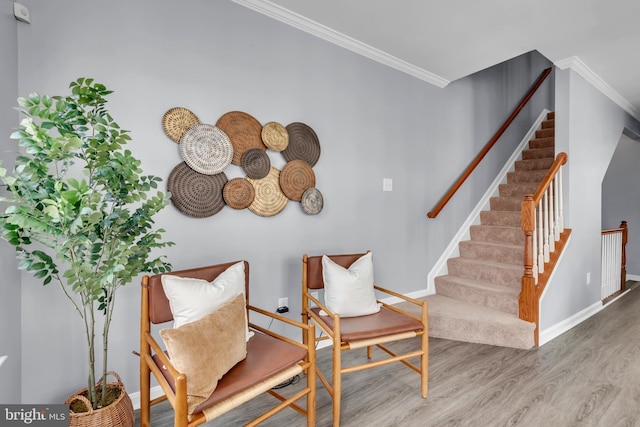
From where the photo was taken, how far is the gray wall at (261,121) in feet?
5.49

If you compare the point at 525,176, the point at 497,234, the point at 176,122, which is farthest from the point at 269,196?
the point at 525,176

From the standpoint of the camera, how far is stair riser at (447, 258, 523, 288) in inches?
124

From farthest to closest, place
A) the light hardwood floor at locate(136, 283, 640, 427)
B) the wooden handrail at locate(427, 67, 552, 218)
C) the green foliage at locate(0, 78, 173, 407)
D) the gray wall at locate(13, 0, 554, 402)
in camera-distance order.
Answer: the wooden handrail at locate(427, 67, 552, 218)
the light hardwood floor at locate(136, 283, 640, 427)
the gray wall at locate(13, 0, 554, 402)
the green foliage at locate(0, 78, 173, 407)

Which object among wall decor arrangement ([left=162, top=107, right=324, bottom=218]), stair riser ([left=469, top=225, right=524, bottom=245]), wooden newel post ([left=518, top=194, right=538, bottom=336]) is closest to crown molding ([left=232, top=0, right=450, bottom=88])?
wall decor arrangement ([left=162, top=107, right=324, bottom=218])

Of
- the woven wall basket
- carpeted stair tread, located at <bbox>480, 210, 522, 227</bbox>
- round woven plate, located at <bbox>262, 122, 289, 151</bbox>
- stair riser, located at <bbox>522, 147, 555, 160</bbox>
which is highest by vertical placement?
stair riser, located at <bbox>522, 147, 555, 160</bbox>

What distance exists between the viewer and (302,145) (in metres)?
2.49

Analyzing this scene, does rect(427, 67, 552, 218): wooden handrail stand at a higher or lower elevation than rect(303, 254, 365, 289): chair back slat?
higher

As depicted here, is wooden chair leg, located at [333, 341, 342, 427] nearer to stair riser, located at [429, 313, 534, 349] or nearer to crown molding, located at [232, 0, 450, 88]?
stair riser, located at [429, 313, 534, 349]

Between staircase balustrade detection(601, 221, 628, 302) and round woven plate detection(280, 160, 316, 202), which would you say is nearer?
round woven plate detection(280, 160, 316, 202)

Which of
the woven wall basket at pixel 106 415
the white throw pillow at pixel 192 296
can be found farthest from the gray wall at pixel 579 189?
the woven wall basket at pixel 106 415

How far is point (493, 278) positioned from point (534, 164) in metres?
1.98

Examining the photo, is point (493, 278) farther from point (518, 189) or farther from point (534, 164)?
point (534, 164)

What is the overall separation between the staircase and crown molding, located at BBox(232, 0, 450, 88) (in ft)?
5.58

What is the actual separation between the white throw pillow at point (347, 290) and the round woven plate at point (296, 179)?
56cm
